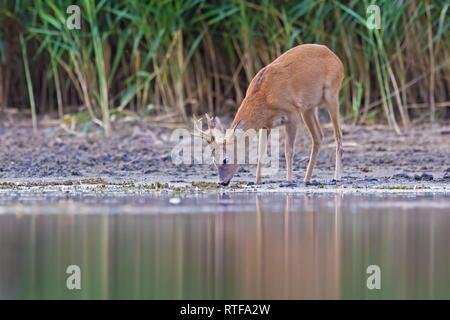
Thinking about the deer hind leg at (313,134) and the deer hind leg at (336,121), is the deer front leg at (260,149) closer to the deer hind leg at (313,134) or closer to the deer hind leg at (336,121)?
the deer hind leg at (313,134)

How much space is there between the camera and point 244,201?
10000mm

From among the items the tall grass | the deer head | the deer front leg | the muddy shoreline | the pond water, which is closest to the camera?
the pond water

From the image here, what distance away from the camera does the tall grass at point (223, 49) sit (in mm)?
13883

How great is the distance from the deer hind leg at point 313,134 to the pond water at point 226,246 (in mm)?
1089

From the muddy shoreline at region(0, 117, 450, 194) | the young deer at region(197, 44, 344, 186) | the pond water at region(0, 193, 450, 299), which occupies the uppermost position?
the young deer at region(197, 44, 344, 186)

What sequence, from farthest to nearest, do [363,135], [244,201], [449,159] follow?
[363,135] < [449,159] < [244,201]

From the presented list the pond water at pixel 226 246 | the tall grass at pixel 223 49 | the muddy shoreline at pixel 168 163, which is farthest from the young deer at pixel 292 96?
the tall grass at pixel 223 49

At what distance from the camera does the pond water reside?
6.55 meters

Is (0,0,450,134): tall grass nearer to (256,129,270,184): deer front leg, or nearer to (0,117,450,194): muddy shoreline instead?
(0,117,450,194): muddy shoreline

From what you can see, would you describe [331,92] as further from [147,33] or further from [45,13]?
[45,13]

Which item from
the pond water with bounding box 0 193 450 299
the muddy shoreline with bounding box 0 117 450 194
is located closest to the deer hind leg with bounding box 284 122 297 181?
the muddy shoreline with bounding box 0 117 450 194

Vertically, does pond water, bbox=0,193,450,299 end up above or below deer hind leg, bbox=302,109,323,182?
below

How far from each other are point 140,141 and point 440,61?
11.0 ft
